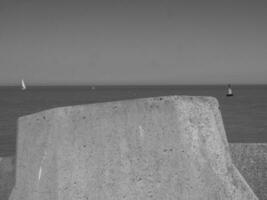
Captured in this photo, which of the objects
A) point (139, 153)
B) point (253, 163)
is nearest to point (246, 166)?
point (253, 163)

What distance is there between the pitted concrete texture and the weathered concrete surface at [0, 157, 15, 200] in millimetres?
2089

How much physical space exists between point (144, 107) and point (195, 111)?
379 mm

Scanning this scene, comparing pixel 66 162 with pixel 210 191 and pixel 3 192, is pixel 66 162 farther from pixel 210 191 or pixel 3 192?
pixel 3 192

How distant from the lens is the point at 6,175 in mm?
6926

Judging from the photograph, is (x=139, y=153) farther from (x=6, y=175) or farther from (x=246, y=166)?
(x=6, y=175)

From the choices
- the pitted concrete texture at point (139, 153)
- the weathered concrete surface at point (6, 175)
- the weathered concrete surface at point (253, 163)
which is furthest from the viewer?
the weathered concrete surface at point (6, 175)

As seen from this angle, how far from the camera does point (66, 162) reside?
4746mm

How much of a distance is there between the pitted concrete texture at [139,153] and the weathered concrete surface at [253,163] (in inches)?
81.2

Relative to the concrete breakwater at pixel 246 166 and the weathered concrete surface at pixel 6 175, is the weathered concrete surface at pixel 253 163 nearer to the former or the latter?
the concrete breakwater at pixel 246 166

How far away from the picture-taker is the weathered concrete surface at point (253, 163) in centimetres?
675

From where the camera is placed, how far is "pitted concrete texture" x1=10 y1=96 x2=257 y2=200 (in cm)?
453

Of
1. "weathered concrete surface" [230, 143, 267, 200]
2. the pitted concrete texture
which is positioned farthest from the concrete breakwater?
the pitted concrete texture

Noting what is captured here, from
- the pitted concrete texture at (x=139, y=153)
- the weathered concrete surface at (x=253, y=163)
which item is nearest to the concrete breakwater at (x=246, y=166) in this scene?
the weathered concrete surface at (x=253, y=163)

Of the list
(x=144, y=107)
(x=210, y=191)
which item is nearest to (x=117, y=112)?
(x=144, y=107)
